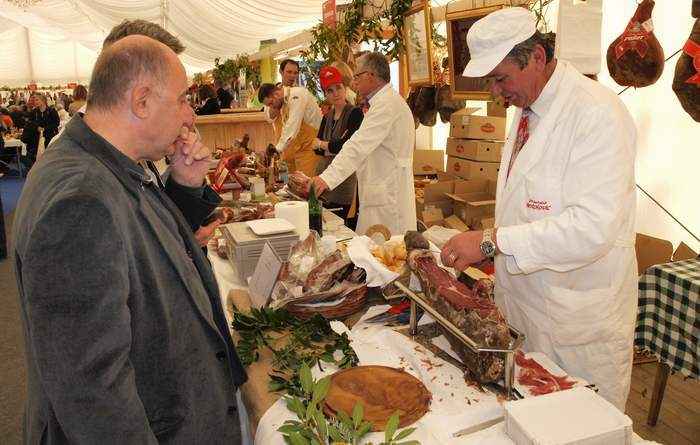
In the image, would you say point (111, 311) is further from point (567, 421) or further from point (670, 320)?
point (670, 320)

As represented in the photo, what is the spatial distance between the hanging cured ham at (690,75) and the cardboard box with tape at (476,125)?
262 centimetres

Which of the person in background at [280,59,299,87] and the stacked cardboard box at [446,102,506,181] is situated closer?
the stacked cardboard box at [446,102,506,181]

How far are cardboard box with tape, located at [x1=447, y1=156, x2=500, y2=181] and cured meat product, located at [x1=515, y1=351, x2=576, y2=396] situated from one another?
163 inches

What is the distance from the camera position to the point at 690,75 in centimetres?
286

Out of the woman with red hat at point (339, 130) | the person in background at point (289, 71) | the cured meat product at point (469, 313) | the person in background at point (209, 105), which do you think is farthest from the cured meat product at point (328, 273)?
the person in background at point (209, 105)

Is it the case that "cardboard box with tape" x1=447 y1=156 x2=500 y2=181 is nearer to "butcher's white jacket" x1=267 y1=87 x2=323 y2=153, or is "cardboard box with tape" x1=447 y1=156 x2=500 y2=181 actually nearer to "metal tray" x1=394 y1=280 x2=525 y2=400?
"butcher's white jacket" x1=267 y1=87 x2=323 y2=153

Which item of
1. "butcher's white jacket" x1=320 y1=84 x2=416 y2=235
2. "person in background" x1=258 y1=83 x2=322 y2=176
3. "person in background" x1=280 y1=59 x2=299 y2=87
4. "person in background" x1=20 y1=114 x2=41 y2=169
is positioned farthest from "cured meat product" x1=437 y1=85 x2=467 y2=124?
"person in background" x1=20 y1=114 x2=41 y2=169

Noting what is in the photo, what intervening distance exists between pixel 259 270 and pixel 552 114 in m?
1.18

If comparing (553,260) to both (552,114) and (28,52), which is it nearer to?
(552,114)

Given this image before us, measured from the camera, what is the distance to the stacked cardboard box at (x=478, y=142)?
18.1 feet

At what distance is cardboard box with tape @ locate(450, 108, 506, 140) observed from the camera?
5.55 m

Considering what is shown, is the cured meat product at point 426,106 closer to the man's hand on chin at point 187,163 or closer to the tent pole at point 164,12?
the man's hand on chin at point 187,163

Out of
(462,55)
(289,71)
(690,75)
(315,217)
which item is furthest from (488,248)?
(289,71)

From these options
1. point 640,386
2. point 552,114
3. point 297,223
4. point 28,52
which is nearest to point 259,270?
point 297,223
